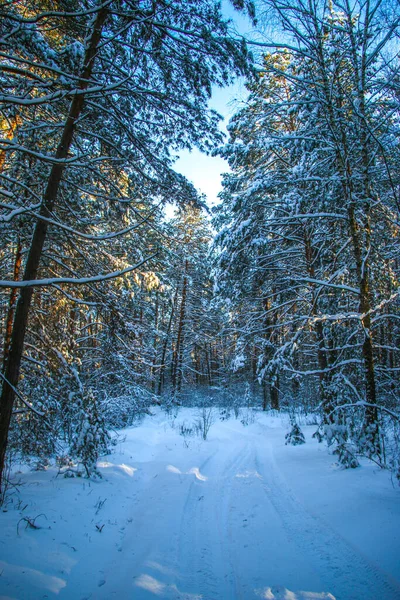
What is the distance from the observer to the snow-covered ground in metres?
2.43

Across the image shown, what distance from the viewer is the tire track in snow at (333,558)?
2.35 m

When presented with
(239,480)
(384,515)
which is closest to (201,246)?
(239,480)

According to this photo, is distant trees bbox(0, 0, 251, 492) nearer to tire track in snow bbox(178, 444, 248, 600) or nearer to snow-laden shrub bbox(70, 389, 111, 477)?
snow-laden shrub bbox(70, 389, 111, 477)

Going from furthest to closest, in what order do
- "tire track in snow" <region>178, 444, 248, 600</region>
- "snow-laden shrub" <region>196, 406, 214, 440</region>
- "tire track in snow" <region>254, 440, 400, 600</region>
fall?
"snow-laden shrub" <region>196, 406, 214, 440</region> → "tire track in snow" <region>178, 444, 248, 600</region> → "tire track in snow" <region>254, 440, 400, 600</region>

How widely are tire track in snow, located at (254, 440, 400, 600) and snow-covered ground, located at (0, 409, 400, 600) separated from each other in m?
0.01

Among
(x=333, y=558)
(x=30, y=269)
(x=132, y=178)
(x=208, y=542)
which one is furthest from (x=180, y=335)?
(x=333, y=558)

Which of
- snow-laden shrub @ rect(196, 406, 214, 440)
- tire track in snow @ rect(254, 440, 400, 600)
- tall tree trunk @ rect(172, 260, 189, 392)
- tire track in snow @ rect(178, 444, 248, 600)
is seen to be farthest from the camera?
tall tree trunk @ rect(172, 260, 189, 392)

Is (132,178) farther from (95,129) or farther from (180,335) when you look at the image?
(180,335)

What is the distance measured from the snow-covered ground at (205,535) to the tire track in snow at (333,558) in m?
0.01

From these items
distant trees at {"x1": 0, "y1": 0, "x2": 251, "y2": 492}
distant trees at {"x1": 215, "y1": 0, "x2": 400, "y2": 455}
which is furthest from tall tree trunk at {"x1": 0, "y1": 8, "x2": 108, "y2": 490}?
distant trees at {"x1": 215, "y1": 0, "x2": 400, "y2": 455}

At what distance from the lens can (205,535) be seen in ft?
10.8

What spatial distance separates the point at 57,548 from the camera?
2896mm

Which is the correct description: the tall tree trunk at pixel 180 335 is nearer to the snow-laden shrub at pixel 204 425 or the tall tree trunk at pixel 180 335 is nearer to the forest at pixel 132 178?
the snow-laden shrub at pixel 204 425

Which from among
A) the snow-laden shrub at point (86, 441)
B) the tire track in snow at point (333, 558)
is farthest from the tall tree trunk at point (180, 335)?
the tire track in snow at point (333, 558)
